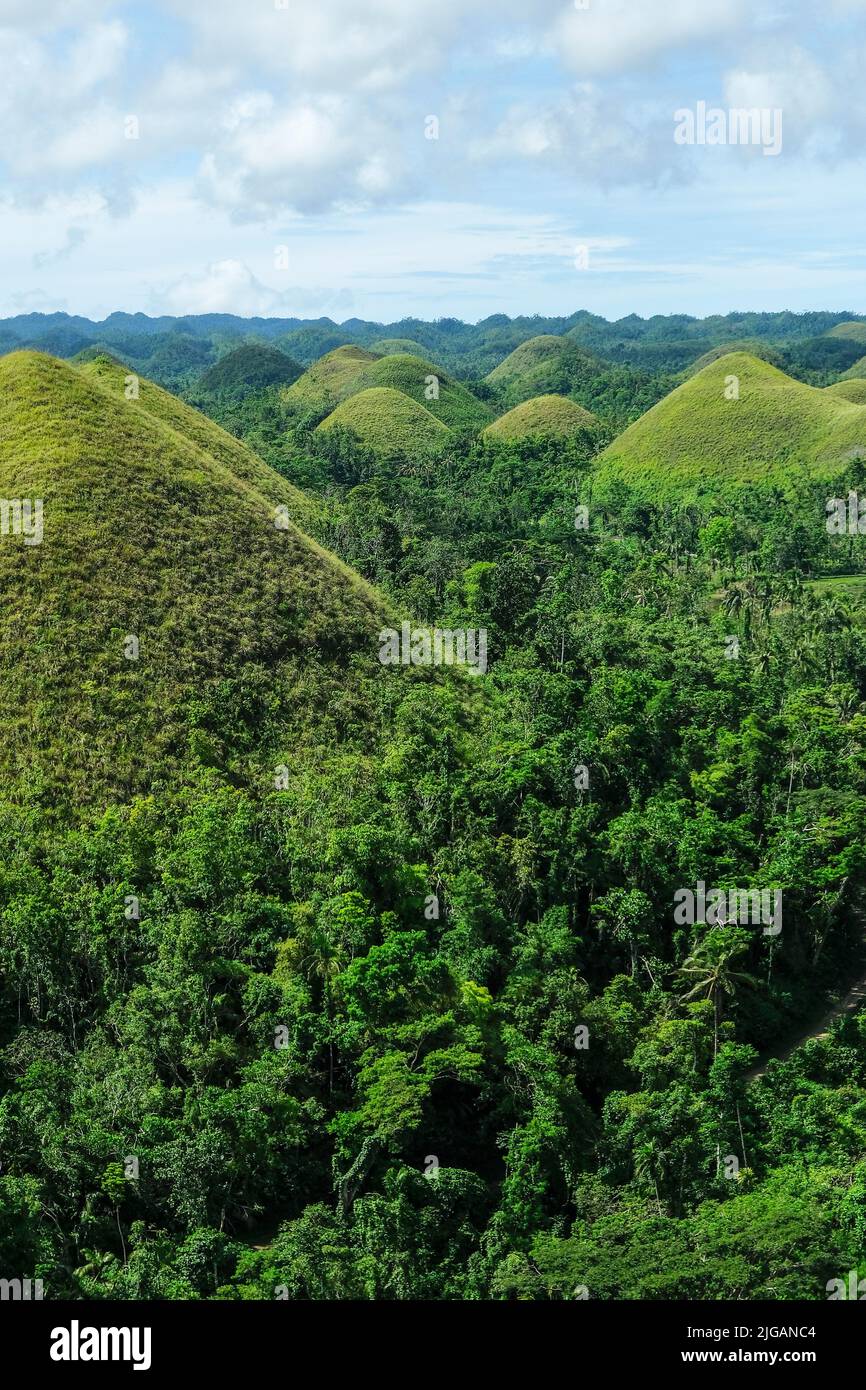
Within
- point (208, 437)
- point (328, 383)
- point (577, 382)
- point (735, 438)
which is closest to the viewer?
point (208, 437)

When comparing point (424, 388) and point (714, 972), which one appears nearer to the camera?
point (714, 972)

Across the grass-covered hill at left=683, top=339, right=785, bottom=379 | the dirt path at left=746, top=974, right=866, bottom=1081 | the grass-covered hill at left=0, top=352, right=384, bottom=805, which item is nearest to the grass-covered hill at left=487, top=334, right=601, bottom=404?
the grass-covered hill at left=683, top=339, right=785, bottom=379

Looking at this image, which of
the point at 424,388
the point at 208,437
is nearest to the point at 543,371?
the point at 424,388

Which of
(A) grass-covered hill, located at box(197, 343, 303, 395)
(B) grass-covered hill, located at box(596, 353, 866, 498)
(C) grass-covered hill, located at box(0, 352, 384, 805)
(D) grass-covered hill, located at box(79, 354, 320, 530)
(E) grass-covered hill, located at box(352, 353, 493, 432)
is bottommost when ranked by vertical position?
(C) grass-covered hill, located at box(0, 352, 384, 805)

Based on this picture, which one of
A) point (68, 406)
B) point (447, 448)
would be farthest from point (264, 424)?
point (68, 406)

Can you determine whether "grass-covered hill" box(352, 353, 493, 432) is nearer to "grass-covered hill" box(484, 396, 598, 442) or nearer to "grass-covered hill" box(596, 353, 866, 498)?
"grass-covered hill" box(484, 396, 598, 442)

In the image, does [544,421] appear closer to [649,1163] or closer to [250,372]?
[250,372]

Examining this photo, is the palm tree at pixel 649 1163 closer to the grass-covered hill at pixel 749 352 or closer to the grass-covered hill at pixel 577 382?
the grass-covered hill at pixel 577 382
